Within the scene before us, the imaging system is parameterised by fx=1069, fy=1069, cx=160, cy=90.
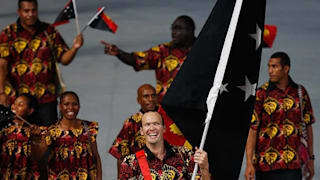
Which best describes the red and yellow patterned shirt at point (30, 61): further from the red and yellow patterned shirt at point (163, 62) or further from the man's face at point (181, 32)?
the man's face at point (181, 32)

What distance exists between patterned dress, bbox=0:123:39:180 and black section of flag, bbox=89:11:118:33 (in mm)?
1647

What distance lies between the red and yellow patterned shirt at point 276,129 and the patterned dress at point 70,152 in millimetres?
1540

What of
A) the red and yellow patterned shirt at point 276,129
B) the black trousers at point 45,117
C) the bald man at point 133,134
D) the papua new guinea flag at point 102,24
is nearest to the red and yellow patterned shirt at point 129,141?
the bald man at point 133,134

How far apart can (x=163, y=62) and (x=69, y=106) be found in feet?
3.64

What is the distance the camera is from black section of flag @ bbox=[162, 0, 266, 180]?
23.4 feet

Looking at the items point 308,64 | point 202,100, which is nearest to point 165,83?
point 202,100

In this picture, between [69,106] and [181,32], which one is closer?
[69,106]

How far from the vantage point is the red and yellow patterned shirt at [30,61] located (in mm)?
10156

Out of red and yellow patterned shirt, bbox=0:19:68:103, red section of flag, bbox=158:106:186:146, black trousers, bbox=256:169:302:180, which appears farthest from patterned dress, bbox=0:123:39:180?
black trousers, bbox=256:169:302:180

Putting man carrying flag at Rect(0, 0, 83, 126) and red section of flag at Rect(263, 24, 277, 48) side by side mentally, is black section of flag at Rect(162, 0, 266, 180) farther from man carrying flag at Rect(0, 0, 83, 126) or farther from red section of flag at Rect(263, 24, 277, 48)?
red section of flag at Rect(263, 24, 277, 48)

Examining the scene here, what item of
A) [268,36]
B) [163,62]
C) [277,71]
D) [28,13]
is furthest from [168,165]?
[268,36]

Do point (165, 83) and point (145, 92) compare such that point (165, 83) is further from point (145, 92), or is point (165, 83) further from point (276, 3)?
point (276, 3)

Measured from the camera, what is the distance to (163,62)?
10312mm

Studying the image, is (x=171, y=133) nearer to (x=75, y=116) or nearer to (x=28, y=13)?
(x=75, y=116)
